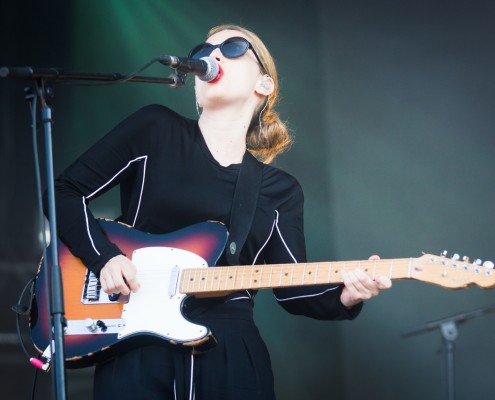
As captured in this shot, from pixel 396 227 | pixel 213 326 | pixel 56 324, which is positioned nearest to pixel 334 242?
pixel 396 227

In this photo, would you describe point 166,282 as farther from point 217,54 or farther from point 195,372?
point 217,54

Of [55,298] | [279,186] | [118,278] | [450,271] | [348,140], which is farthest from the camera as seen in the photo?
[348,140]

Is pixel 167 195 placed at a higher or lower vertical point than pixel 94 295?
higher

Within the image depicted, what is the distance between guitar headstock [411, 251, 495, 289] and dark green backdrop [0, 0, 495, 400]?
53.4 inches

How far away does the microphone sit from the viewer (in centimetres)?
239

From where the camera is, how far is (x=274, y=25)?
425 cm

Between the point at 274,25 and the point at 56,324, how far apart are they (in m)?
2.64

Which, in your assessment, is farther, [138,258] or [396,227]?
[396,227]

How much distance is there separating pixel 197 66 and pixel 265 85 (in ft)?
1.80

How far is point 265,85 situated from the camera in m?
3.11

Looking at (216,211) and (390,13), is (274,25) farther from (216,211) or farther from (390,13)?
(216,211)

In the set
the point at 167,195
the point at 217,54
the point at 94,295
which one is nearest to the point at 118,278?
the point at 94,295

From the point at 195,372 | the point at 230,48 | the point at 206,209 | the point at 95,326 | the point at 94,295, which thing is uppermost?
the point at 230,48

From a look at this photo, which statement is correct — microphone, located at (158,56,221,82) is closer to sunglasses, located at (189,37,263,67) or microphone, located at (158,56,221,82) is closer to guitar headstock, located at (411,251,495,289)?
sunglasses, located at (189,37,263,67)
